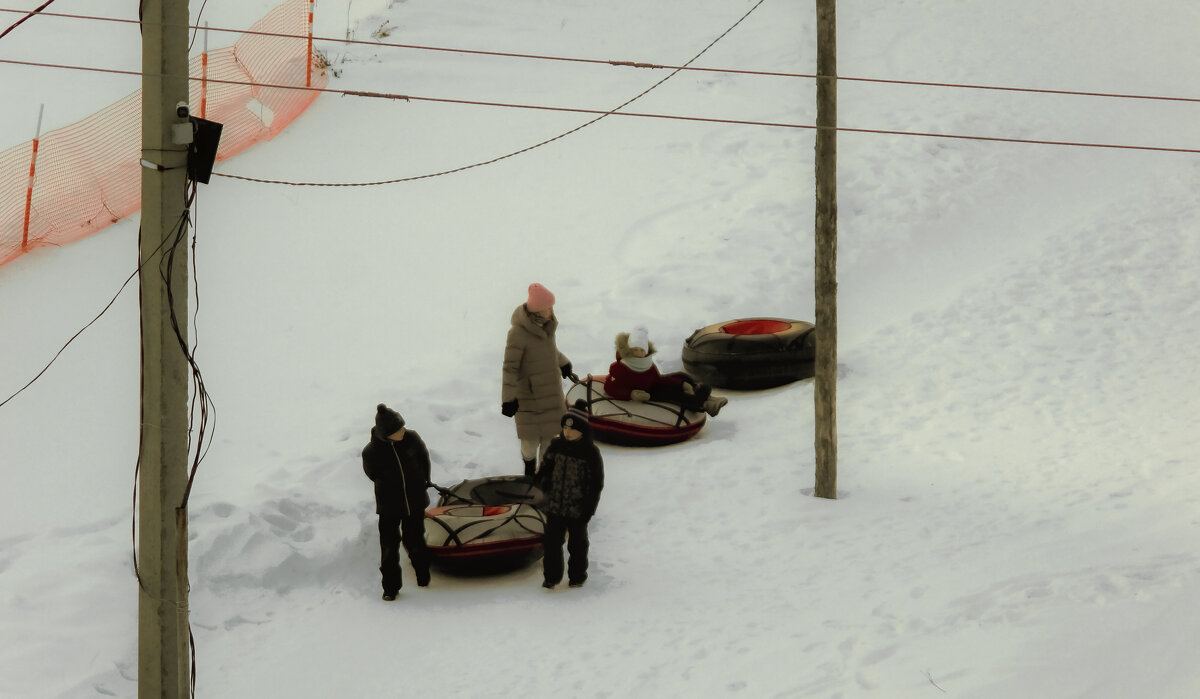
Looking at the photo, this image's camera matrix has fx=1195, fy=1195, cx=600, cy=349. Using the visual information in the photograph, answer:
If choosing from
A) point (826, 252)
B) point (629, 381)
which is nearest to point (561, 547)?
point (629, 381)

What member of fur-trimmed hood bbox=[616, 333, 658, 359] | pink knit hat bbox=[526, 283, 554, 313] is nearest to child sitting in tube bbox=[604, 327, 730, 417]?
fur-trimmed hood bbox=[616, 333, 658, 359]

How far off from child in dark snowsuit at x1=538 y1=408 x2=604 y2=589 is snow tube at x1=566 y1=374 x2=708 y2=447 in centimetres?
298

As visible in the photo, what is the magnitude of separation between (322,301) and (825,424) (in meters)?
7.78

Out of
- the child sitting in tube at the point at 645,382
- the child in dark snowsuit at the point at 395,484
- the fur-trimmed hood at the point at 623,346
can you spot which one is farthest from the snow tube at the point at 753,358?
the child in dark snowsuit at the point at 395,484

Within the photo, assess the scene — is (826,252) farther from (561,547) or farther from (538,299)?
(561,547)

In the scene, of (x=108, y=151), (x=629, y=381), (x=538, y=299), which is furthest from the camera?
(x=108, y=151)

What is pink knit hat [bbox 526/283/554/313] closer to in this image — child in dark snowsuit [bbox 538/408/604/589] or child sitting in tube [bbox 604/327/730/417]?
child in dark snowsuit [bbox 538/408/604/589]

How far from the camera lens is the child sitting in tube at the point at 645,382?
38.8 feet

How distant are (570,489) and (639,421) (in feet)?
10.6

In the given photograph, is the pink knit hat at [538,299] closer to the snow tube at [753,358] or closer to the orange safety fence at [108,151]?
the snow tube at [753,358]

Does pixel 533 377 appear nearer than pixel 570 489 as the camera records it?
No

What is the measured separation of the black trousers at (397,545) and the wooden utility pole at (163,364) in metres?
2.63

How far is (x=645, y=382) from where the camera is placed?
1187 centimetres

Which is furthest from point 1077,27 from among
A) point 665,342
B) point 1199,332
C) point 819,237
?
point 819,237
